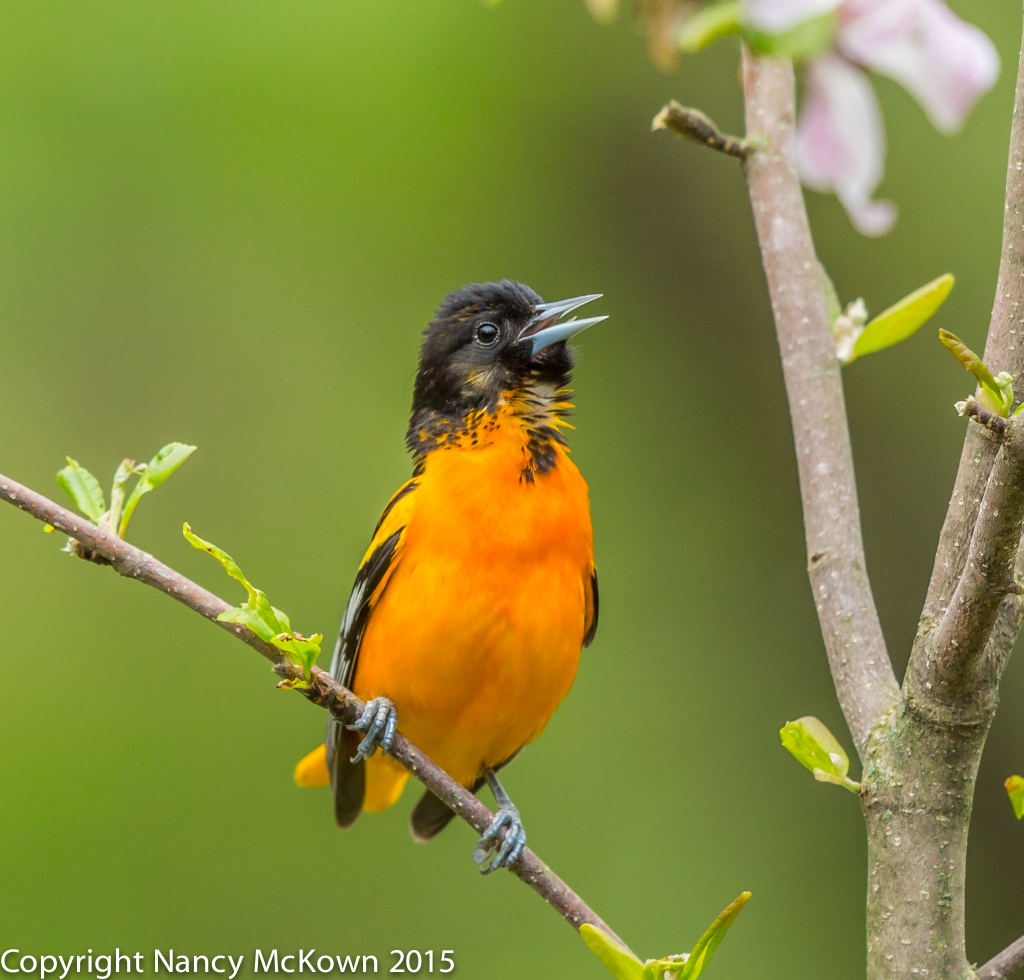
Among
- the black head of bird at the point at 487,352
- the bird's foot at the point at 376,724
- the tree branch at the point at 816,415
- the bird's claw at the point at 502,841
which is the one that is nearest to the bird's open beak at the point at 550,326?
the black head of bird at the point at 487,352

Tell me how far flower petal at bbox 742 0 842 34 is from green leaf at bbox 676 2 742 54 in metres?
0.04

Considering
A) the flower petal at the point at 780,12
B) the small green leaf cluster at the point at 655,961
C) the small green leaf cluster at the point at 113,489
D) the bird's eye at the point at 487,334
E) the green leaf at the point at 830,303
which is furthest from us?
the bird's eye at the point at 487,334

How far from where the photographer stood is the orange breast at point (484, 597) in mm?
2775

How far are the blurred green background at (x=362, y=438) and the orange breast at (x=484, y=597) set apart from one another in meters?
2.70

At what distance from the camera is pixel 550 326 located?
3117mm

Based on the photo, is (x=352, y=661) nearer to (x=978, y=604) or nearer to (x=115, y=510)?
(x=115, y=510)

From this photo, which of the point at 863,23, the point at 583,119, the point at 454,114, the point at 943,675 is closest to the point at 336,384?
the point at 454,114

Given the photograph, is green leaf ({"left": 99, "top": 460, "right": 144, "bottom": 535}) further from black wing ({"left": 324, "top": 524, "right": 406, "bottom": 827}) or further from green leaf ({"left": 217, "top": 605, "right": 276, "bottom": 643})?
black wing ({"left": 324, "top": 524, "right": 406, "bottom": 827})

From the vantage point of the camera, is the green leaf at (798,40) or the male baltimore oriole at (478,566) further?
the male baltimore oriole at (478,566)

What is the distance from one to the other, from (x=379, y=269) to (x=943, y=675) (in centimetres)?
500

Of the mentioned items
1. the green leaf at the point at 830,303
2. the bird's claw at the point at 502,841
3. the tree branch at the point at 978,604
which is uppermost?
the green leaf at the point at 830,303

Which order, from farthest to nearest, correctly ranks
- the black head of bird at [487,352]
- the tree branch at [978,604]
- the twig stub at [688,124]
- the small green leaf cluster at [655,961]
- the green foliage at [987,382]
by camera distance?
1. the black head of bird at [487,352]
2. the twig stub at [688,124]
3. the small green leaf cluster at [655,961]
4. the tree branch at [978,604]
5. the green foliage at [987,382]

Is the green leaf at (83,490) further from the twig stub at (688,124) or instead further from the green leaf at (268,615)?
the twig stub at (688,124)

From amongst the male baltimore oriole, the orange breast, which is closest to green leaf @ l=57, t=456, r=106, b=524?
the male baltimore oriole
